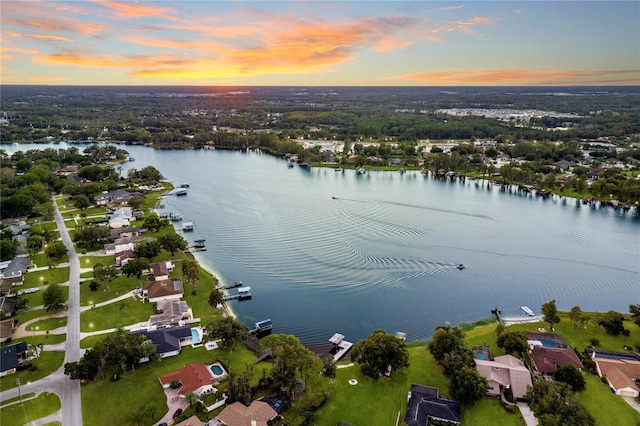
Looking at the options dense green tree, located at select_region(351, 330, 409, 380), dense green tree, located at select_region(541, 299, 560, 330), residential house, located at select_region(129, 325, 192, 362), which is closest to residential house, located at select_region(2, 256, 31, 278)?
residential house, located at select_region(129, 325, 192, 362)

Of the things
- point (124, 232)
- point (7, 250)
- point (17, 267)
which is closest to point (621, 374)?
point (124, 232)

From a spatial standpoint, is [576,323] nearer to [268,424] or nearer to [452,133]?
[268,424]

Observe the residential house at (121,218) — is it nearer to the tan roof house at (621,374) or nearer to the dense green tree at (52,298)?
the dense green tree at (52,298)

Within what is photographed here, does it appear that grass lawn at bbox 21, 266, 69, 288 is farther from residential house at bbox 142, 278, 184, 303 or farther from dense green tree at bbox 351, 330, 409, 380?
dense green tree at bbox 351, 330, 409, 380

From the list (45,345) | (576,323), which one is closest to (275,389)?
(45,345)

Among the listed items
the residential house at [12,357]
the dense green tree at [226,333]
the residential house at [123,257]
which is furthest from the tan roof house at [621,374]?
the residential house at [123,257]

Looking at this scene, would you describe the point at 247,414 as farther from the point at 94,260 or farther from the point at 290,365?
the point at 94,260
